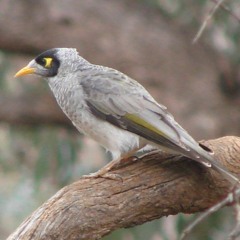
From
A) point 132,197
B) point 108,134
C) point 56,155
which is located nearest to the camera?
point 132,197

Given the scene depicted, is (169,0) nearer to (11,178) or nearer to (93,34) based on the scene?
(93,34)

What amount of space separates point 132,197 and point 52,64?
4.46 ft

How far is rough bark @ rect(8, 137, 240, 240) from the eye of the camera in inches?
199

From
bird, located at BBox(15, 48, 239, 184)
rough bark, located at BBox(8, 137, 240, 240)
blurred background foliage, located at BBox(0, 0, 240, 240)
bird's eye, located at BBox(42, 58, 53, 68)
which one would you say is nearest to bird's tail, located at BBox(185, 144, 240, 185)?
bird, located at BBox(15, 48, 239, 184)

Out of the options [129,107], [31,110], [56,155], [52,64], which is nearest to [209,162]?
[129,107]

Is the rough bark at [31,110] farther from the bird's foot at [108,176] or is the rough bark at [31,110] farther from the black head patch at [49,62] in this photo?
the bird's foot at [108,176]

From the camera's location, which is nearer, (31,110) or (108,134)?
(108,134)

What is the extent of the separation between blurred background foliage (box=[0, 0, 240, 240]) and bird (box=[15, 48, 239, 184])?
11.7ft

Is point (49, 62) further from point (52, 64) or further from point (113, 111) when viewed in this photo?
point (113, 111)

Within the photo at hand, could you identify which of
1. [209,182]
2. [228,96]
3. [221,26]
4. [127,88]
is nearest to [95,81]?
[127,88]

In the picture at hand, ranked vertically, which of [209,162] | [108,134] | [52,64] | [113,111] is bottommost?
[209,162]

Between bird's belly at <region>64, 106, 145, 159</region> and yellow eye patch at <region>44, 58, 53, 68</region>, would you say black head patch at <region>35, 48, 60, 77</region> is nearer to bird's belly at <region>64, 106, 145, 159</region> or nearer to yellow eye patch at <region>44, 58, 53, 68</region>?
yellow eye patch at <region>44, 58, 53, 68</region>

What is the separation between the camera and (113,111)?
594 centimetres

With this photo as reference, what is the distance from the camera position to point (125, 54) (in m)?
11.3
